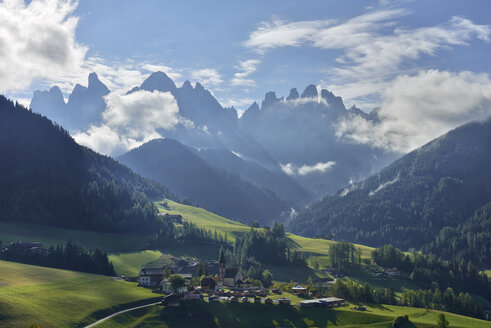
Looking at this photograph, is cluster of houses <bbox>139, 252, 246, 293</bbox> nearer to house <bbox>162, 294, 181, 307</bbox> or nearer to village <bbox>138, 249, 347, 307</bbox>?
village <bbox>138, 249, 347, 307</bbox>

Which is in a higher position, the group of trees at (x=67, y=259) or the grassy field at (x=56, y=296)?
the group of trees at (x=67, y=259)

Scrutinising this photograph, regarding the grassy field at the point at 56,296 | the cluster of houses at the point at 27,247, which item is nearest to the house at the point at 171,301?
the grassy field at the point at 56,296

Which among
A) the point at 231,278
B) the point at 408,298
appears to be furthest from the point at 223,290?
the point at 408,298

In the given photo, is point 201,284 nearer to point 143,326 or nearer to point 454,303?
point 143,326

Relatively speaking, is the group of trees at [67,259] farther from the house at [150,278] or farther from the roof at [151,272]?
the house at [150,278]

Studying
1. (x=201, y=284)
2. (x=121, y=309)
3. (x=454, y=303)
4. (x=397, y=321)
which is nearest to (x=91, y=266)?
(x=201, y=284)
